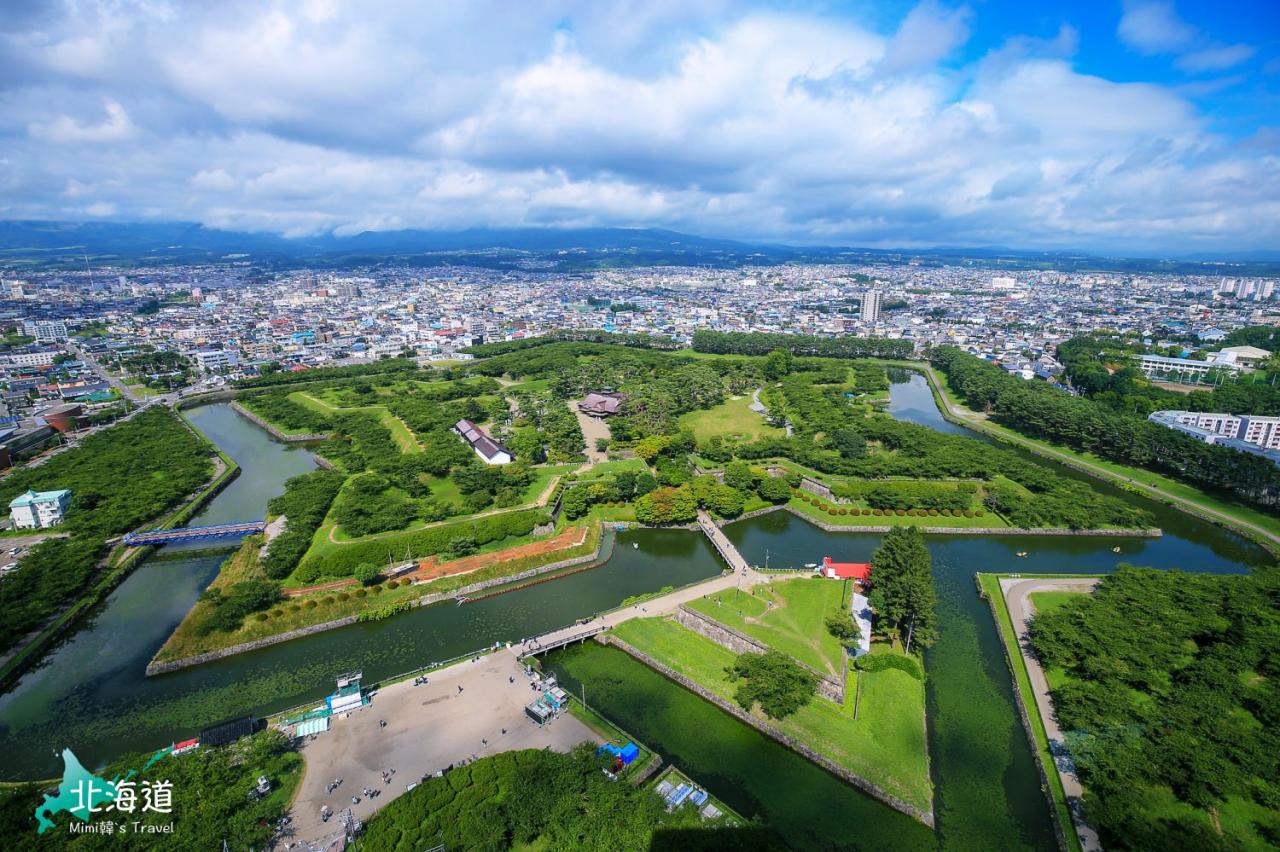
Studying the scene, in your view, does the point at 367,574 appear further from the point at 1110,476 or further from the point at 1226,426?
the point at 1226,426

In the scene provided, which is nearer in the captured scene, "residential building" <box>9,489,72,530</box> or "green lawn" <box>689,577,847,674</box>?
"green lawn" <box>689,577,847,674</box>

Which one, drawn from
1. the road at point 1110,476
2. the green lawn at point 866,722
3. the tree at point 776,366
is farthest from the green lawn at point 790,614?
the tree at point 776,366

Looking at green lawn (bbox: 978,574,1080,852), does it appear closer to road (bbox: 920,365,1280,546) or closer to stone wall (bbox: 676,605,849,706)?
stone wall (bbox: 676,605,849,706)

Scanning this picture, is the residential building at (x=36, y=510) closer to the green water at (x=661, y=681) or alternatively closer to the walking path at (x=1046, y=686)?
the green water at (x=661, y=681)

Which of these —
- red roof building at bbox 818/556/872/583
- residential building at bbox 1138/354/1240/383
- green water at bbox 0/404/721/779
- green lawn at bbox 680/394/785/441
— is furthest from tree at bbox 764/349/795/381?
residential building at bbox 1138/354/1240/383

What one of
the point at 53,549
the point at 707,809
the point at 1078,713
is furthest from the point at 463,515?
the point at 1078,713

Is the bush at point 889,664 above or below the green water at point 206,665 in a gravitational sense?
above

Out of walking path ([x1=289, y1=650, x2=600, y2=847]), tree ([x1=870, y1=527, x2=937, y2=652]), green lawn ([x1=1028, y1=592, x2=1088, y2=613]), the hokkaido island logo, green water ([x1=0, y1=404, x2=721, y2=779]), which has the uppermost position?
tree ([x1=870, y1=527, x2=937, y2=652])
